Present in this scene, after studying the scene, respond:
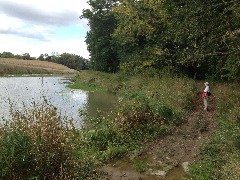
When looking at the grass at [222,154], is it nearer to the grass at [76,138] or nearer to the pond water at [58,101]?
the grass at [76,138]

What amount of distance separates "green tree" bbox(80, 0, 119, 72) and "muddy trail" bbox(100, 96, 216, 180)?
3969cm

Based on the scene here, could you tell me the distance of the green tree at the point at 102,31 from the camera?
5456cm

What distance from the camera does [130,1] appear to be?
34.2 m

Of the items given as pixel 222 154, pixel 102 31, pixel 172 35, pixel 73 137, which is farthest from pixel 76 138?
pixel 102 31

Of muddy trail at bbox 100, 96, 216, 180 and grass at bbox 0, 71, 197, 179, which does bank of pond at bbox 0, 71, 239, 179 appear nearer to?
grass at bbox 0, 71, 197, 179

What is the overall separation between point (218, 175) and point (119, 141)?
426cm

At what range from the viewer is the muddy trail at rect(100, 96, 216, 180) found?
31.8 feet

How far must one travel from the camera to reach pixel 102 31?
184ft

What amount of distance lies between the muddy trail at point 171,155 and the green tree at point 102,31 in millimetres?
A: 39693

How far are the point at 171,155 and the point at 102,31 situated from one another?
152 ft

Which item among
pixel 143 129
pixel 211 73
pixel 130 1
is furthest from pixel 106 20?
pixel 143 129

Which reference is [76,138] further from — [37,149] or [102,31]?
[102,31]

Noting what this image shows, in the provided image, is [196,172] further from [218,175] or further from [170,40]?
[170,40]

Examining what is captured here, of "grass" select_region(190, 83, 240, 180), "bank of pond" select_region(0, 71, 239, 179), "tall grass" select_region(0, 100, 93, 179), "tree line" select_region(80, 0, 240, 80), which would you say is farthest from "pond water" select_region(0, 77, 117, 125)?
"tree line" select_region(80, 0, 240, 80)
